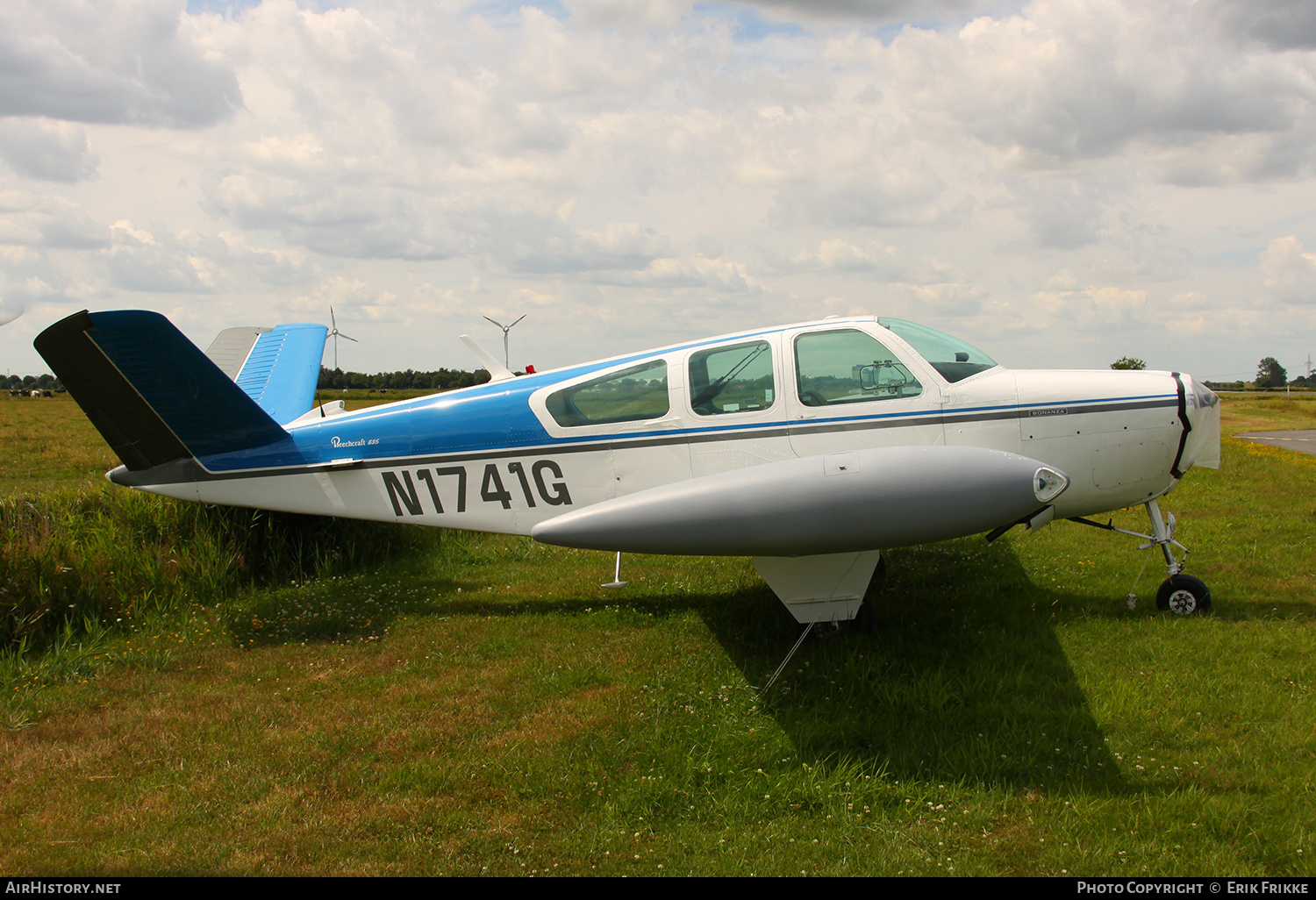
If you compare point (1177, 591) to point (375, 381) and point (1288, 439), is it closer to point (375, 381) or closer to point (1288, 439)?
point (1288, 439)

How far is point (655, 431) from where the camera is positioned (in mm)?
6246

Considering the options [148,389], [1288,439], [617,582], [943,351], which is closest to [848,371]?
[943,351]

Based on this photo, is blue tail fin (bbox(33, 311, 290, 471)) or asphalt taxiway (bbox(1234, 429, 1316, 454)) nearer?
blue tail fin (bbox(33, 311, 290, 471))

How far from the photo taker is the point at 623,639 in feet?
21.2

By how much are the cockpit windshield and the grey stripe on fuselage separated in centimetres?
34

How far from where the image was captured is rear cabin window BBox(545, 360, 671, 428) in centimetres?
630

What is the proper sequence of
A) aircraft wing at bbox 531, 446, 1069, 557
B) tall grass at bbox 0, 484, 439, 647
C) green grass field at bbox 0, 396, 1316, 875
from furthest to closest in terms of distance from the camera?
1. tall grass at bbox 0, 484, 439, 647
2. aircraft wing at bbox 531, 446, 1069, 557
3. green grass field at bbox 0, 396, 1316, 875

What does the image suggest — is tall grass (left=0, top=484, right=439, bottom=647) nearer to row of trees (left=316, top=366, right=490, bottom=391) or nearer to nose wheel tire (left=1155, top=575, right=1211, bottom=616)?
nose wheel tire (left=1155, top=575, right=1211, bottom=616)

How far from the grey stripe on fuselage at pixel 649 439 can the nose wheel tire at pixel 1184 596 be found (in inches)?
59.6

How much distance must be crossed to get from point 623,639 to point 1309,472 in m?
14.4

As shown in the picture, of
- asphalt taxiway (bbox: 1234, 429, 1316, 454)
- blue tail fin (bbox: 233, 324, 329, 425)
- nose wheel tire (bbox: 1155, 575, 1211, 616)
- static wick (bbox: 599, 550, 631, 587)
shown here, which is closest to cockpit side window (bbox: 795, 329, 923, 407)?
nose wheel tire (bbox: 1155, 575, 1211, 616)
